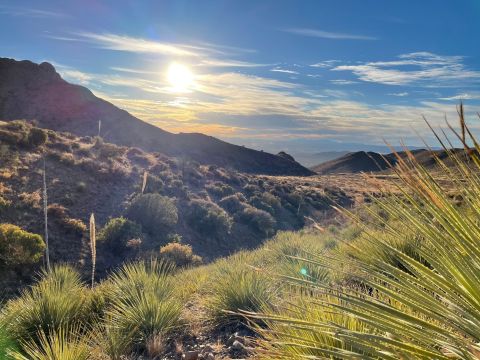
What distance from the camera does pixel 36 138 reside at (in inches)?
858

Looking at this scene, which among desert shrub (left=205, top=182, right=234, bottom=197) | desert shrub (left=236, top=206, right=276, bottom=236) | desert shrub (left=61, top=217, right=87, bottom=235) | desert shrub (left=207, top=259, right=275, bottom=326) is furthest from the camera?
desert shrub (left=205, top=182, right=234, bottom=197)

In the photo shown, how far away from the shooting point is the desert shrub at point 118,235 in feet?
48.9

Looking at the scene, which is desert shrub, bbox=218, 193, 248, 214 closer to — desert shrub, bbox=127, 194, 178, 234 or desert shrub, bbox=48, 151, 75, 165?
desert shrub, bbox=127, 194, 178, 234

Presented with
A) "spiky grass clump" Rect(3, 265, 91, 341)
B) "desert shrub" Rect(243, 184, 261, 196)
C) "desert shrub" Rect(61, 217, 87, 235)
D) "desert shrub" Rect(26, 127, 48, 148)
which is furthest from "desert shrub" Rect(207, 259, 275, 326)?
"desert shrub" Rect(243, 184, 261, 196)

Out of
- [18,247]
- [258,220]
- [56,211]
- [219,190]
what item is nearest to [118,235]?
[56,211]

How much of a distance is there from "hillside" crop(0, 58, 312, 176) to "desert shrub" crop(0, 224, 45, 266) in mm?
36058

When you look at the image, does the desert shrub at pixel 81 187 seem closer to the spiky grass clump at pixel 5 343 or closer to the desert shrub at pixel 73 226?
the desert shrub at pixel 73 226

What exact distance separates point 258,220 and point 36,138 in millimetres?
12706

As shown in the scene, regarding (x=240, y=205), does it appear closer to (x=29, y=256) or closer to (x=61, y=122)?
(x=29, y=256)

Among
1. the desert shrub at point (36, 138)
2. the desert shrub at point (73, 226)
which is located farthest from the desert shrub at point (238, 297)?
the desert shrub at point (36, 138)

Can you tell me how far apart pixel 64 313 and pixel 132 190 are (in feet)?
50.9

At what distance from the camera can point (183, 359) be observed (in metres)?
4.52

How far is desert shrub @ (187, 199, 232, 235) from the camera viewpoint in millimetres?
20062

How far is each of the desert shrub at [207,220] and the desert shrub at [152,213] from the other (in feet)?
5.33
